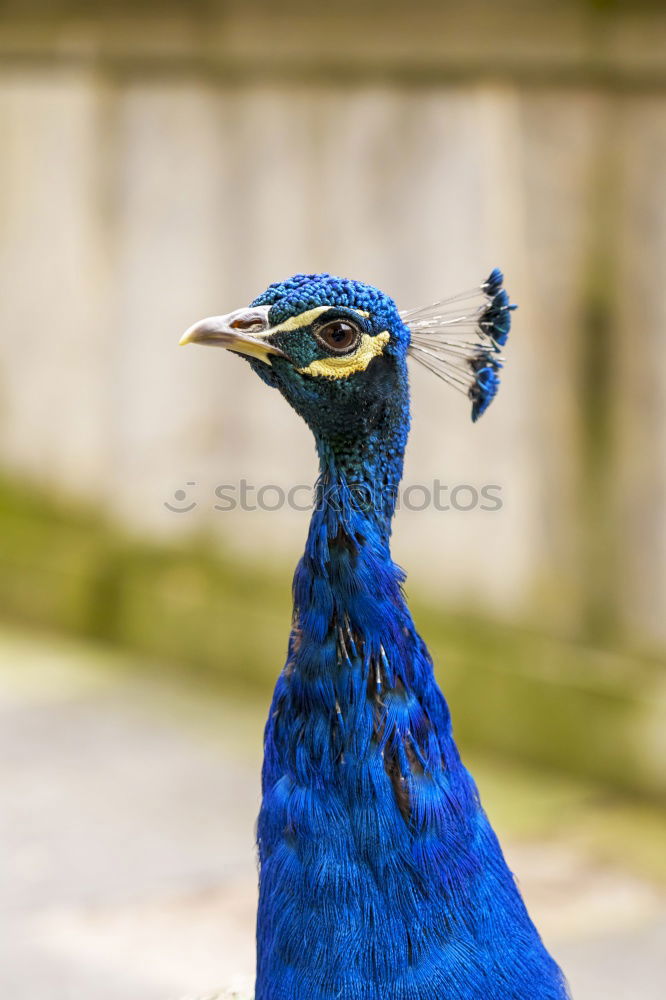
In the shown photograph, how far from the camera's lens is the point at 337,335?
155 cm

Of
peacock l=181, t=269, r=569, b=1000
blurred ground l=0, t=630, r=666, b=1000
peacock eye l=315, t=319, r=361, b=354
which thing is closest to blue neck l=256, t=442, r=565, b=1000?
peacock l=181, t=269, r=569, b=1000

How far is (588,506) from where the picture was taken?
3.62 meters

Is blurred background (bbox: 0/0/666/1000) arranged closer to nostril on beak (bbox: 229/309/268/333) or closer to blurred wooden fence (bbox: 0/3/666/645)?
blurred wooden fence (bbox: 0/3/666/645)

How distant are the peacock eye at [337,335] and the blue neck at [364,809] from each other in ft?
0.42

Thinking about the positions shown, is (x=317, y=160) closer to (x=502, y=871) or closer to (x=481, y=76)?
(x=481, y=76)

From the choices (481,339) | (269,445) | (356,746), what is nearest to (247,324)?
(481,339)

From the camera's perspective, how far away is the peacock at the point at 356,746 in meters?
1.56

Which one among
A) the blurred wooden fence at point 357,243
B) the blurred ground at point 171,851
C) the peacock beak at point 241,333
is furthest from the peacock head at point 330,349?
the blurred wooden fence at point 357,243

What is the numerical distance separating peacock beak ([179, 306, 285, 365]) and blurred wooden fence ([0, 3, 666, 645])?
2.10 meters

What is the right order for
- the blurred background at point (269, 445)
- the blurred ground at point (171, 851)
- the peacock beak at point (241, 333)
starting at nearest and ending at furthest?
the peacock beak at point (241, 333)
the blurred ground at point (171, 851)
the blurred background at point (269, 445)

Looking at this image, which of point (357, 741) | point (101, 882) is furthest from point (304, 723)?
point (101, 882)

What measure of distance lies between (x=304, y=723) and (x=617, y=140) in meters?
2.29

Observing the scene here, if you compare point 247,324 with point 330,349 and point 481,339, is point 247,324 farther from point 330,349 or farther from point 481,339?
point 481,339

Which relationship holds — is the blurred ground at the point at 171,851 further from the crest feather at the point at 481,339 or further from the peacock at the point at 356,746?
the crest feather at the point at 481,339
